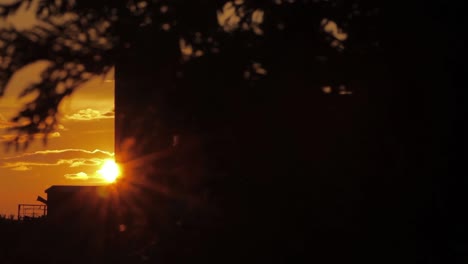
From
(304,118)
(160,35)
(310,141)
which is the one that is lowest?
(310,141)

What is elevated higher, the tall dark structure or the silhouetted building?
the silhouetted building

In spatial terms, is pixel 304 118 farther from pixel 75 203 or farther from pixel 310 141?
pixel 75 203

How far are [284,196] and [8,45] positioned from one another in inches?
178

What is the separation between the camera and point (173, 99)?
934 cm

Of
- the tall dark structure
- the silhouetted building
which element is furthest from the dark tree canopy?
the silhouetted building

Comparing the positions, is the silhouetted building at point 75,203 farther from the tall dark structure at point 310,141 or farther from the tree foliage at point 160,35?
the tall dark structure at point 310,141

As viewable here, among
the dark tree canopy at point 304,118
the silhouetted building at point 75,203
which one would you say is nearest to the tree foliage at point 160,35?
the dark tree canopy at point 304,118

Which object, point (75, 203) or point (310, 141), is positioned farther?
point (75, 203)

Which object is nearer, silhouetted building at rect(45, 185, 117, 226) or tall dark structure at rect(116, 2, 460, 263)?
tall dark structure at rect(116, 2, 460, 263)

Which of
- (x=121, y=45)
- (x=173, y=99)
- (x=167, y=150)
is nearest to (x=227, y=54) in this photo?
(x=173, y=99)

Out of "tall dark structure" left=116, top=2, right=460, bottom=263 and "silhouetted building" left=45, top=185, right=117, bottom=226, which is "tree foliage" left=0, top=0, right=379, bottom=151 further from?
"silhouetted building" left=45, top=185, right=117, bottom=226

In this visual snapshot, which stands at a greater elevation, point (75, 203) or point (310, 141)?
point (75, 203)

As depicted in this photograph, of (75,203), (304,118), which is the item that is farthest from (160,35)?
(75,203)

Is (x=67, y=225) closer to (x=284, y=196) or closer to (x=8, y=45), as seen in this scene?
(x=8, y=45)
